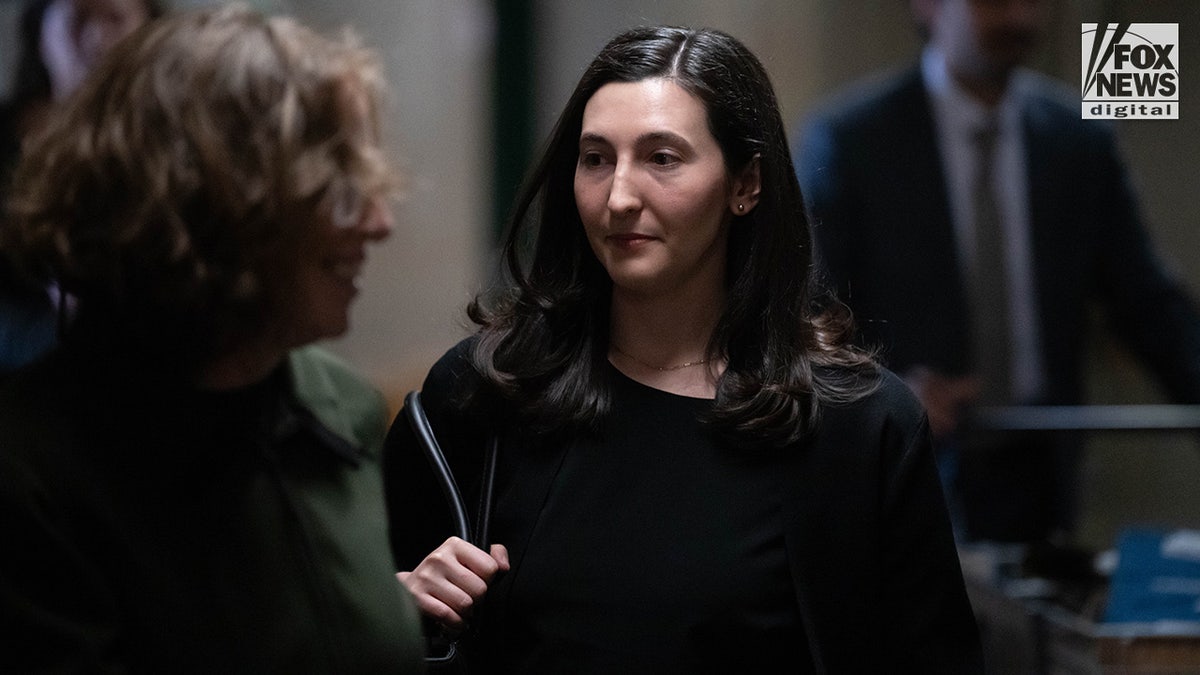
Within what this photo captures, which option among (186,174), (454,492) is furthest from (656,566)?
(186,174)

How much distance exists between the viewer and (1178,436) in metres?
4.26

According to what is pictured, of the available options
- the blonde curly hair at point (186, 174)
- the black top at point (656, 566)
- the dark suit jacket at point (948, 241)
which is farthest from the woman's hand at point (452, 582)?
the dark suit jacket at point (948, 241)

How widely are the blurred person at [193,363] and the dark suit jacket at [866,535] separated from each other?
1.87ft

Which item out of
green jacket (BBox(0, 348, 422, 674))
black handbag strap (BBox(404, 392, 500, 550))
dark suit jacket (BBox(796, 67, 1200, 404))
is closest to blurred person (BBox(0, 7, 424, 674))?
green jacket (BBox(0, 348, 422, 674))

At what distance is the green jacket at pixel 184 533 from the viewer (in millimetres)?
1410

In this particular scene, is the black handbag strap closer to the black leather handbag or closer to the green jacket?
the black leather handbag

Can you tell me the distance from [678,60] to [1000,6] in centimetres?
225

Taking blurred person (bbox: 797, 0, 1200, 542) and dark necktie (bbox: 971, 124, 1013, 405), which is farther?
dark necktie (bbox: 971, 124, 1013, 405)

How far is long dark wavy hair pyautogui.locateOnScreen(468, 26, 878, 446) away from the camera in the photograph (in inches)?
84.9

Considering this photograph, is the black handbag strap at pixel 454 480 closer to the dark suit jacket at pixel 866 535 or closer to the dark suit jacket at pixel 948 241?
the dark suit jacket at pixel 866 535

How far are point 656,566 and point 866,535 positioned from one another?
0.31 m

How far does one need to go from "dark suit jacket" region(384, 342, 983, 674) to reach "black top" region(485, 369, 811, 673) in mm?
30

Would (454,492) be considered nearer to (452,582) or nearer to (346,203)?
(452,582)

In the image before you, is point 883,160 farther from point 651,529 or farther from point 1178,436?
point 651,529
